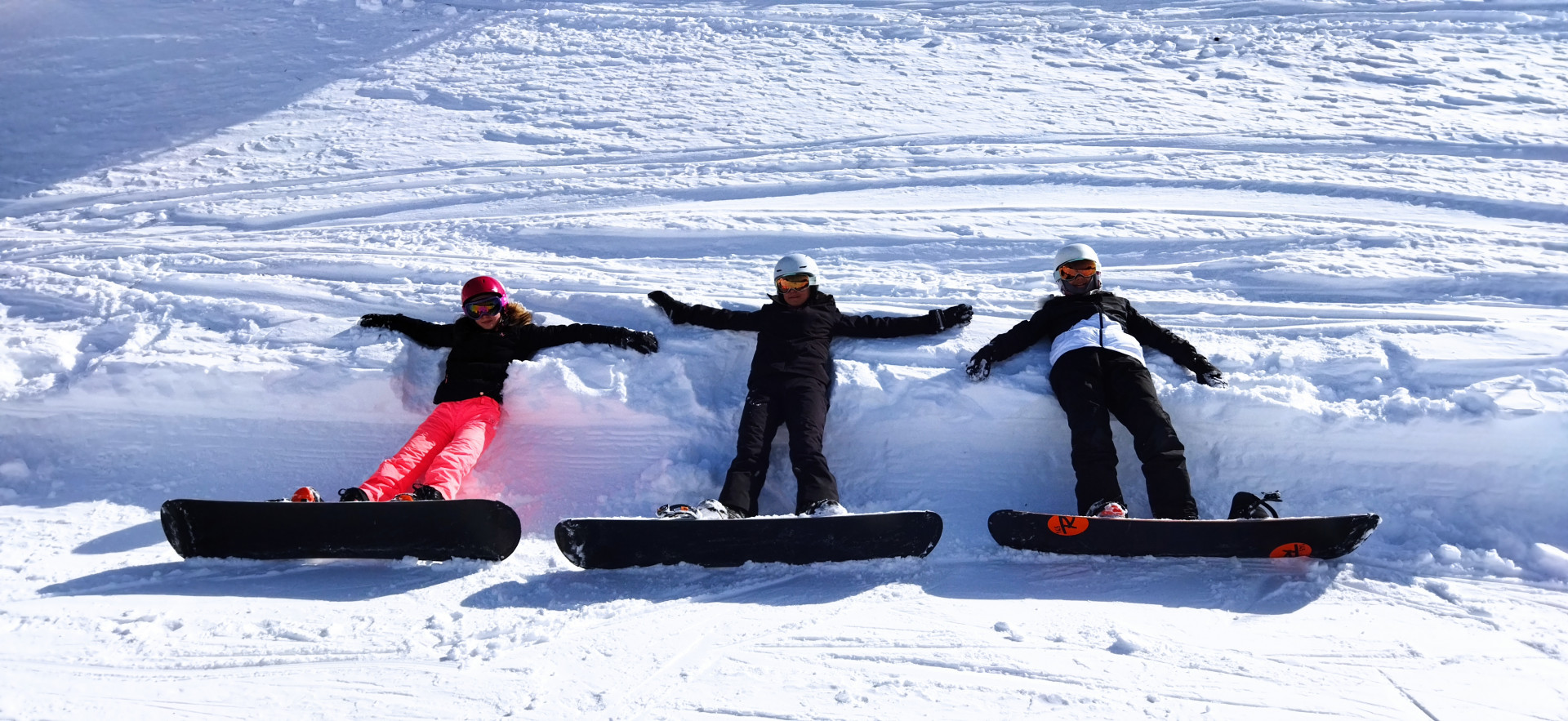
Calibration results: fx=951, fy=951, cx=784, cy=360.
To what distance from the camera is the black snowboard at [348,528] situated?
3.90 metres

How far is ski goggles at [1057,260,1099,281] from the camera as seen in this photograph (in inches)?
190

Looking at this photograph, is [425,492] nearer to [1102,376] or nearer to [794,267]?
[794,267]

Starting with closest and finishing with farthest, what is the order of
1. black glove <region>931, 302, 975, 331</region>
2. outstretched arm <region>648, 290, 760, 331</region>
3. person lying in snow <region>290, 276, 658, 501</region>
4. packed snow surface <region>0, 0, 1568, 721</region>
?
1. packed snow surface <region>0, 0, 1568, 721</region>
2. person lying in snow <region>290, 276, 658, 501</region>
3. outstretched arm <region>648, 290, 760, 331</region>
4. black glove <region>931, 302, 975, 331</region>

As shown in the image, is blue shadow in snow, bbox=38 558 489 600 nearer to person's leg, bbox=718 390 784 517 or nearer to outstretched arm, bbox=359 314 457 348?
person's leg, bbox=718 390 784 517

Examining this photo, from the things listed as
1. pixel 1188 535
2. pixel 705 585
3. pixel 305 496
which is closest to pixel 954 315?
pixel 1188 535

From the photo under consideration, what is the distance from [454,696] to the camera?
3.18 meters

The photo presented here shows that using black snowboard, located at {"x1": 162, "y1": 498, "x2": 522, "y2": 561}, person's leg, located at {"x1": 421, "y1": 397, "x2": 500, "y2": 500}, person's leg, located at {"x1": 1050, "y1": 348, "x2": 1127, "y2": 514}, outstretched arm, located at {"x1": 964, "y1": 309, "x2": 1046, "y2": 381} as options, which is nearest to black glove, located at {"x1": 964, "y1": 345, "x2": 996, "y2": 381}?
outstretched arm, located at {"x1": 964, "y1": 309, "x2": 1046, "y2": 381}

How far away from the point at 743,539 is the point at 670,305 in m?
1.78

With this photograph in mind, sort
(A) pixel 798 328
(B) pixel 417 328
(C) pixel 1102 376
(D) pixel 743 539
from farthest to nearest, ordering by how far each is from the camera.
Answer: (B) pixel 417 328 < (A) pixel 798 328 < (C) pixel 1102 376 < (D) pixel 743 539

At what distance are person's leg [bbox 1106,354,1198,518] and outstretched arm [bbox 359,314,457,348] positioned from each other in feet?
10.9

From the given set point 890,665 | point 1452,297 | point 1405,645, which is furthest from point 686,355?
point 1452,297

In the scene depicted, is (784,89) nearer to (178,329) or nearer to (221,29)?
(178,329)

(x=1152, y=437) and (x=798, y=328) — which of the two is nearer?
(x=1152, y=437)

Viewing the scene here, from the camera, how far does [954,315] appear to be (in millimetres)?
5141
